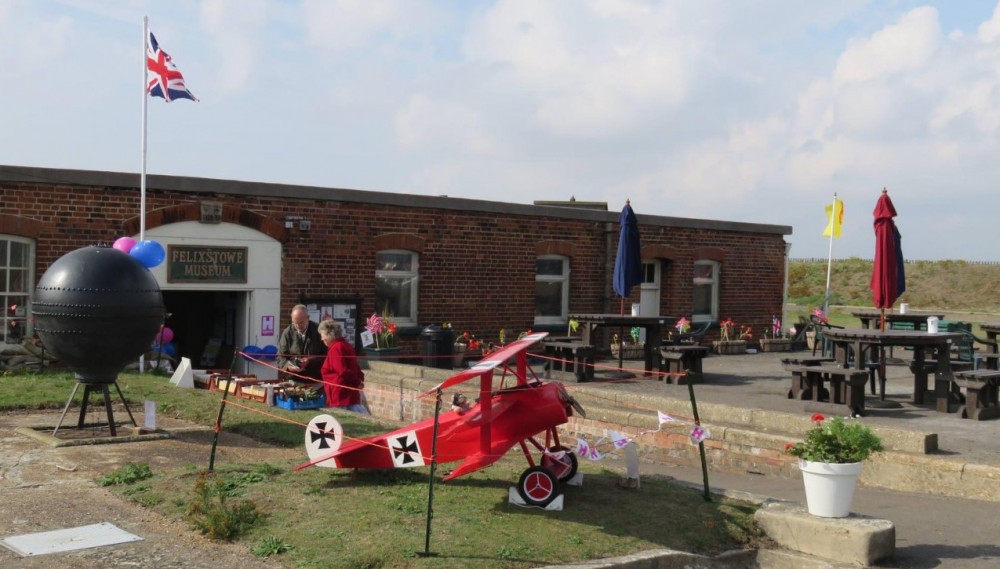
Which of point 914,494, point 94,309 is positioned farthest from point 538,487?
point 94,309

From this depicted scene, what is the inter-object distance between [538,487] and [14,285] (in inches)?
433

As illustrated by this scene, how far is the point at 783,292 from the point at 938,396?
46.5 ft

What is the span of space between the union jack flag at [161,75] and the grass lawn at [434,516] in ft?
29.3

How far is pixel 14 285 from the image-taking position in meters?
15.3

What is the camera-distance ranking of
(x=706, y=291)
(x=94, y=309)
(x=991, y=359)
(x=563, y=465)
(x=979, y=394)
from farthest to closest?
(x=706, y=291)
(x=991, y=359)
(x=979, y=394)
(x=94, y=309)
(x=563, y=465)

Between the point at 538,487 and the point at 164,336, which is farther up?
the point at 164,336

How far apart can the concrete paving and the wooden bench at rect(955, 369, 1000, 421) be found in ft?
0.58

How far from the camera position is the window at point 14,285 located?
15180 millimetres

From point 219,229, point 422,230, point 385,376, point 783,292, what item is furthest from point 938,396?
point 783,292

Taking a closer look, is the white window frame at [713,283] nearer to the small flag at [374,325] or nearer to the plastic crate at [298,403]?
the small flag at [374,325]

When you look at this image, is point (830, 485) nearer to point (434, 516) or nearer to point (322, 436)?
point (434, 516)

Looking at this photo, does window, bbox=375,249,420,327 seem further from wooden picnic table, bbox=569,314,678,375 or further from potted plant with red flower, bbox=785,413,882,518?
potted plant with red flower, bbox=785,413,882,518

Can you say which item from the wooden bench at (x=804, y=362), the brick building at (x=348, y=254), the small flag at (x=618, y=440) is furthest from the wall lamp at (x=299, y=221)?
the small flag at (x=618, y=440)

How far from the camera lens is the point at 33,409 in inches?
480
